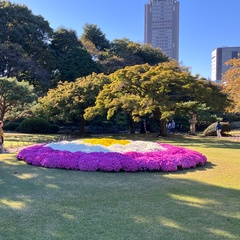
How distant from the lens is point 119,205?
4.78m

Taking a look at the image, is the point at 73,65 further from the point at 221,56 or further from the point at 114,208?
the point at 221,56

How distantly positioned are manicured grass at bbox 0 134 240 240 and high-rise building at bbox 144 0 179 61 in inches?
3431

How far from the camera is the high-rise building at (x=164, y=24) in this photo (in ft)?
299

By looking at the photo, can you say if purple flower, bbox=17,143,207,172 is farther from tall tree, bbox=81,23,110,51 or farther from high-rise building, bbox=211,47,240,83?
high-rise building, bbox=211,47,240,83

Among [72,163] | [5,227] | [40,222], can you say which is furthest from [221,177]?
[5,227]

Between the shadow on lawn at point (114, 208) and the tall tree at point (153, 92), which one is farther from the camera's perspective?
the tall tree at point (153, 92)

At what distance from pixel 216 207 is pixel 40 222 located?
9.33ft

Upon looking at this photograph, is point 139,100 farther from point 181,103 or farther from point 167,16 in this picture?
point 167,16

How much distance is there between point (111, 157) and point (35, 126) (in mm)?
19039

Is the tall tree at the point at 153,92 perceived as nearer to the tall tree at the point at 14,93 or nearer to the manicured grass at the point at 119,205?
the tall tree at the point at 14,93

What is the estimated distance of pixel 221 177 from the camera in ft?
23.4

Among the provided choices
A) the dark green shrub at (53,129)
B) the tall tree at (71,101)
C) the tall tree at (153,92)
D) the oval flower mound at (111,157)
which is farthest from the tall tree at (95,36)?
the oval flower mound at (111,157)

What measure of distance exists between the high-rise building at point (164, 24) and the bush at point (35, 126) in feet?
233

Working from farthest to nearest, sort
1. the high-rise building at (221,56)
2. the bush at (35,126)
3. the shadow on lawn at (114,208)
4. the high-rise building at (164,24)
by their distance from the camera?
the high-rise building at (164,24) < the high-rise building at (221,56) < the bush at (35,126) < the shadow on lawn at (114,208)
